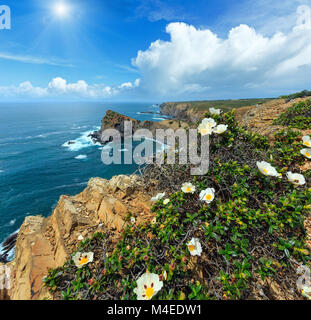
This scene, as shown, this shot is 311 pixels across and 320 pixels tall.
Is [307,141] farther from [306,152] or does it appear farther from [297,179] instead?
[297,179]

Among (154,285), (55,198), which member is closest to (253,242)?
(154,285)

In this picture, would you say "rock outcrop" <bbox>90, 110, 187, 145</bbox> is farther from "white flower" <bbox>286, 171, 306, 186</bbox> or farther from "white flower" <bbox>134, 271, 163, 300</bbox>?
"white flower" <bbox>134, 271, 163, 300</bbox>

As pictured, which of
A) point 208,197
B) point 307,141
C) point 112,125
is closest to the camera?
point 208,197

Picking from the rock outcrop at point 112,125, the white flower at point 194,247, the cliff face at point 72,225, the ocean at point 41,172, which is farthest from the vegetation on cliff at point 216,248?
the rock outcrop at point 112,125

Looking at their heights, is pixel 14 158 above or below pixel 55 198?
above

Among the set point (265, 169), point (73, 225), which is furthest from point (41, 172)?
point (265, 169)

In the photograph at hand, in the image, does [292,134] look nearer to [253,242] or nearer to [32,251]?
[253,242]
